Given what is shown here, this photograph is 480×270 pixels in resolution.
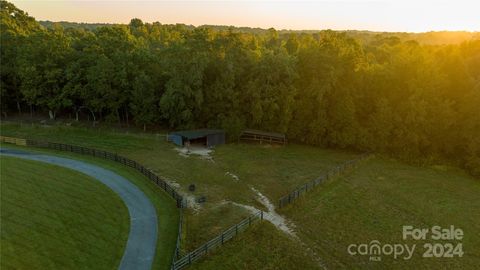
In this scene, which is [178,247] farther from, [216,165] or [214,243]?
[216,165]

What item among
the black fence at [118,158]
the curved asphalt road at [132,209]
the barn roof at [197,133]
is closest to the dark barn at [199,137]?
the barn roof at [197,133]

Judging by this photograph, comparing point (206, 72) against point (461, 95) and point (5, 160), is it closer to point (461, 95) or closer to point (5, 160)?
point (5, 160)

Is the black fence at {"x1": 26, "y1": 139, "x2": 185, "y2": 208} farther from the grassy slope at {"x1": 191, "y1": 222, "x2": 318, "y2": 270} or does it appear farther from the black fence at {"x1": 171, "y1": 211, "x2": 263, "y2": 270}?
the grassy slope at {"x1": 191, "y1": 222, "x2": 318, "y2": 270}

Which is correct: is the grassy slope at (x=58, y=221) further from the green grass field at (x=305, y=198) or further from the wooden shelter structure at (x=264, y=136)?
the wooden shelter structure at (x=264, y=136)

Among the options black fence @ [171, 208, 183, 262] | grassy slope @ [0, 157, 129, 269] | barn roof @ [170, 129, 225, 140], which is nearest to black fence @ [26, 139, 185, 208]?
black fence @ [171, 208, 183, 262]

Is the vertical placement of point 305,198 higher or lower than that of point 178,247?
lower

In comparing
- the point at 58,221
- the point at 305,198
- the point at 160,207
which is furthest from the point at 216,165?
the point at 58,221

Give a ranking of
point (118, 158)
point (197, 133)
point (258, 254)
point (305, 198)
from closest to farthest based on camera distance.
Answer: point (258, 254) → point (305, 198) → point (118, 158) → point (197, 133)
